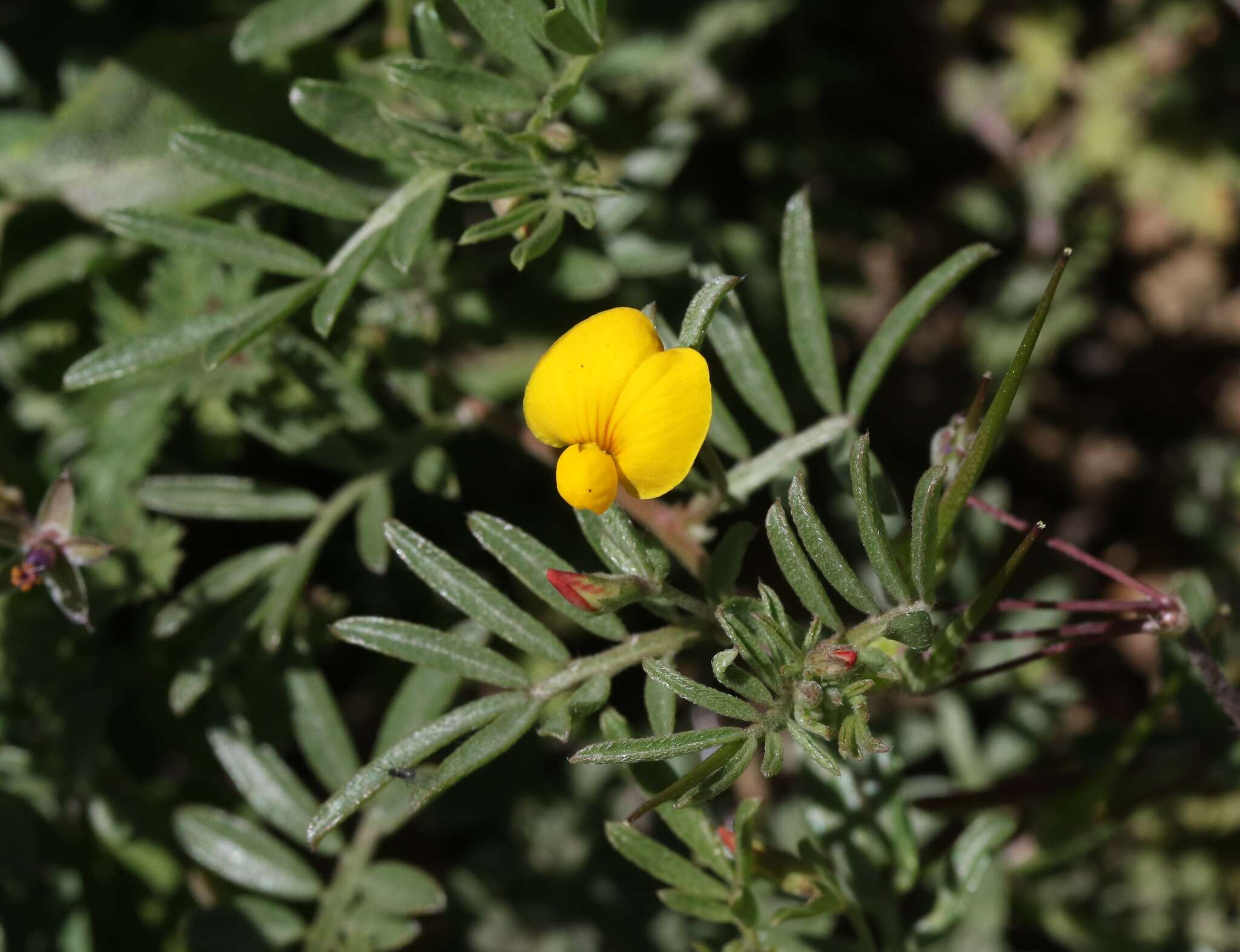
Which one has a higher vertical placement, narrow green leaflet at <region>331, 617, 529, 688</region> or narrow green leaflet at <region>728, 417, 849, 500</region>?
narrow green leaflet at <region>728, 417, 849, 500</region>

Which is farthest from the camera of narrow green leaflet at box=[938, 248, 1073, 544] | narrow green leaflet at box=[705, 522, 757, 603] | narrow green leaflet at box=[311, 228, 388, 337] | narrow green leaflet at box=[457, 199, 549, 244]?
narrow green leaflet at box=[311, 228, 388, 337]

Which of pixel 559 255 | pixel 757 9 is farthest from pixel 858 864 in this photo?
pixel 757 9

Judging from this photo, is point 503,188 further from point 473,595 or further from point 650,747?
point 650,747

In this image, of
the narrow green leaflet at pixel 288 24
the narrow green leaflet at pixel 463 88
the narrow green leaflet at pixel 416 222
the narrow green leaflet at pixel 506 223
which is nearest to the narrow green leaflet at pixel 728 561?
the narrow green leaflet at pixel 506 223

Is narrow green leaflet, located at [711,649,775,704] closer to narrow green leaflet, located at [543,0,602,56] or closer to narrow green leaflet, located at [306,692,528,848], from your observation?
narrow green leaflet, located at [306,692,528,848]

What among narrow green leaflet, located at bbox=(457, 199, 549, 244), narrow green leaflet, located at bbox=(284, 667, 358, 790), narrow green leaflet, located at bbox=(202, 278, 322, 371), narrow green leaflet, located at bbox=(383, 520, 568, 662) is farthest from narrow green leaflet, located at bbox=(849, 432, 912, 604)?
narrow green leaflet, located at bbox=(284, 667, 358, 790)

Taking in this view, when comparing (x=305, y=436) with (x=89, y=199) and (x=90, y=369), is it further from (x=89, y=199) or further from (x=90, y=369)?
(x=89, y=199)

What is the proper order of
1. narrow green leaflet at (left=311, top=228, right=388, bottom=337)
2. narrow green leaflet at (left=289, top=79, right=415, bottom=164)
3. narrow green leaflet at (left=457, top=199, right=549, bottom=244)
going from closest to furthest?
narrow green leaflet at (left=457, top=199, right=549, bottom=244) → narrow green leaflet at (left=311, top=228, right=388, bottom=337) → narrow green leaflet at (left=289, top=79, right=415, bottom=164)
